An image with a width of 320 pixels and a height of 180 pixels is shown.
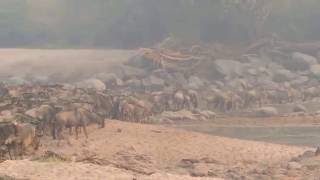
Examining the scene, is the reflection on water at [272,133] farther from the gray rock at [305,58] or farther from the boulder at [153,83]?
the gray rock at [305,58]

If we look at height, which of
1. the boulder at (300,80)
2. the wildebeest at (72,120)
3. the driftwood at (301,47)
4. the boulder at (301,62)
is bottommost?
the wildebeest at (72,120)

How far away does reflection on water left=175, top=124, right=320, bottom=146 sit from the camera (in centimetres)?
2486

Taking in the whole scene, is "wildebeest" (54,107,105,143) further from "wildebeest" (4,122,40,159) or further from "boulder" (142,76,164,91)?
"boulder" (142,76,164,91)

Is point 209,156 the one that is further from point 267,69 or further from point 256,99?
point 267,69

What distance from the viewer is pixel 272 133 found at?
26750mm

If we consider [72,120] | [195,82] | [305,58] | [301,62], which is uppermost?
[305,58]

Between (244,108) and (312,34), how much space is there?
2260 cm

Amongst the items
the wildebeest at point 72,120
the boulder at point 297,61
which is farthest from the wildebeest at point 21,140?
the boulder at point 297,61

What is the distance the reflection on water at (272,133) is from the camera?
81.6ft

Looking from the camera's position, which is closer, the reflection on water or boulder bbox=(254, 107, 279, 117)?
the reflection on water

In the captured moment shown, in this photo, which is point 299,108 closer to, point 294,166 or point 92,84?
point 92,84

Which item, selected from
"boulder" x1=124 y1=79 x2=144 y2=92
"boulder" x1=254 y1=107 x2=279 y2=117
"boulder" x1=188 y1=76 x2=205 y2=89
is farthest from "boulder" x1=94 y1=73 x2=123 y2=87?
"boulder" x1=254 y1=107 x2=279 y2=117

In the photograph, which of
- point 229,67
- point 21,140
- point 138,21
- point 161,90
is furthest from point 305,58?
point 21,140

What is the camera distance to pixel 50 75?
1908 inches
